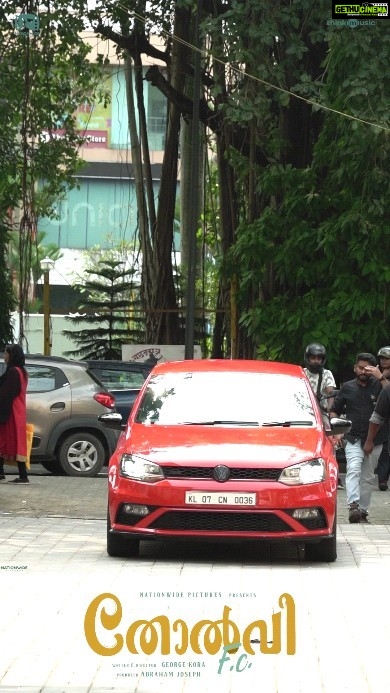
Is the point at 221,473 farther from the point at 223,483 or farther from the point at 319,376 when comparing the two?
the point at 319,376

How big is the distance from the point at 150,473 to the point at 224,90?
15.7m

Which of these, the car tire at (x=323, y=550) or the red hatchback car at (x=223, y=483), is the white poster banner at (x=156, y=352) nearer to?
the red hatchback car at (x=223, y=483)

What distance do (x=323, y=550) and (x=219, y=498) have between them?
0.95 meters

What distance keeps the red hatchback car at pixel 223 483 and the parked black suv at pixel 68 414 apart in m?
9.45

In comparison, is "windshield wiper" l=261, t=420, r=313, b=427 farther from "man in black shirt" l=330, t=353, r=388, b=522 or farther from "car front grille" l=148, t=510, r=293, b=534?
"man in black shirt" l=330, t=353, r=388, b=522

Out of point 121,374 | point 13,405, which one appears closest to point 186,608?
point 13,405

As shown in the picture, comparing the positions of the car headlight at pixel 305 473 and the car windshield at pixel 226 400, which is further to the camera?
the car windshield at pixel 226 400

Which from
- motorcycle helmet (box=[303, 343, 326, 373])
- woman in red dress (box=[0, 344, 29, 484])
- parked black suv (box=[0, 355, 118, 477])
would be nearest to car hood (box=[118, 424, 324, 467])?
motorcycle helmet (box=[303, 343, 326, 373])

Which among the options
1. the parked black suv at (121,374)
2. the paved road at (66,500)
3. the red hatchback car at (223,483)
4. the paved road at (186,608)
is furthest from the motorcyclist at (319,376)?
the parked black suv at (121,374)

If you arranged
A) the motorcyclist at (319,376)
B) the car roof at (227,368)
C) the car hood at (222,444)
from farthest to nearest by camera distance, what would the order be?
1. the motorcyclist at (319,376)
2. the car roof at (227,368)
3. the car hood at (222,444)

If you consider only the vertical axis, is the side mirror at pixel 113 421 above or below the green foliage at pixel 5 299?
above

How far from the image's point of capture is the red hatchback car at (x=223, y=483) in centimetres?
A: 1177

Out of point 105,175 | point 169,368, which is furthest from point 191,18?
point 105,175

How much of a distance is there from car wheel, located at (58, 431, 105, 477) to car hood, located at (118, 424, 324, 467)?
9.69 meters
